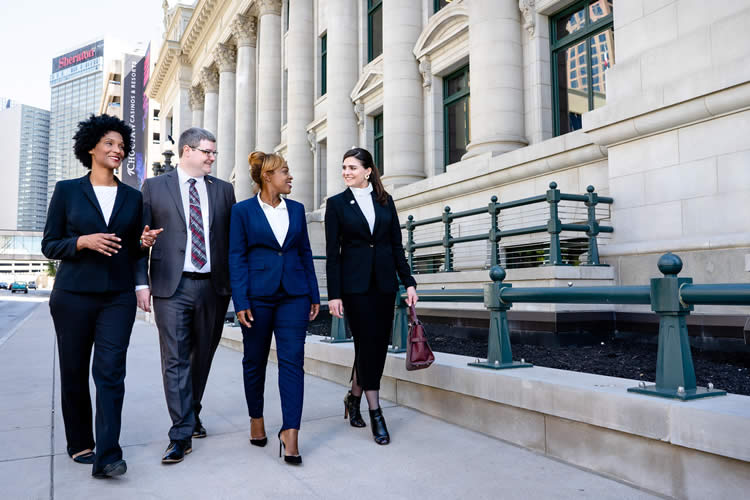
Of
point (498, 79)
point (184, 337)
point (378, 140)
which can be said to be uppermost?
point (378, 140)

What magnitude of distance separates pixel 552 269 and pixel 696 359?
244cm

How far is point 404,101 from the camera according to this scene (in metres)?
17.0

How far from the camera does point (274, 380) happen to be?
755cm

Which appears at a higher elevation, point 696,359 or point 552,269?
point 552,269

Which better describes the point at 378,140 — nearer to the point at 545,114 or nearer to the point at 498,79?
the point at 498,79

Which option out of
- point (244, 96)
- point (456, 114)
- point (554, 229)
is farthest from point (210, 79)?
→ point (554, 229)

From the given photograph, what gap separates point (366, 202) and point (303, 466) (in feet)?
6.61

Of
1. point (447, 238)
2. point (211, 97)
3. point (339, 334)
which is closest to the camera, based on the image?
point (339, 334)

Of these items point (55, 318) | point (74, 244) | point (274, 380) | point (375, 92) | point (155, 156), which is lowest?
point (274, 380)

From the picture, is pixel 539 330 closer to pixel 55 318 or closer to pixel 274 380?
pixel 274 380

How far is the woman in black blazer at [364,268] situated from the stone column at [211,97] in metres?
34.7

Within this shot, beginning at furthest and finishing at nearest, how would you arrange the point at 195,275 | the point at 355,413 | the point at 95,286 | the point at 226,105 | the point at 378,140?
the point at 226,105 → the point at 378,140 → the point at 355,413 → the point at 195,275 → the point at 95,286

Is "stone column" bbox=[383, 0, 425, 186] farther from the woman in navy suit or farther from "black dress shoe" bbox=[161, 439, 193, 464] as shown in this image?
"black dress shoe" bbox=[161, 439, 193, 464]

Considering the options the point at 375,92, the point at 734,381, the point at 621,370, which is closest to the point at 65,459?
the point at 621,370
